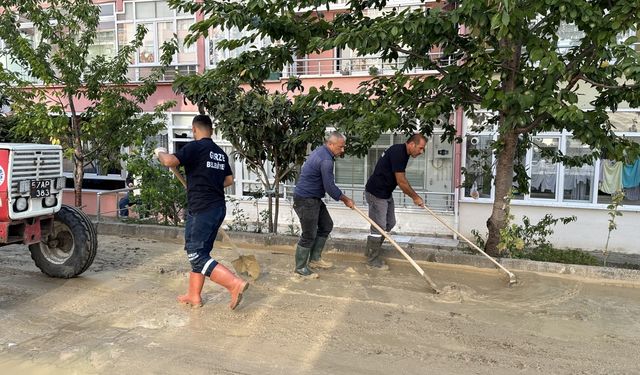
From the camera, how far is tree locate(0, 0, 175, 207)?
28.1 feet

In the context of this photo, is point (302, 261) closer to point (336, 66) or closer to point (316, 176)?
point (316, 176)

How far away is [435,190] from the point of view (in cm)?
1259

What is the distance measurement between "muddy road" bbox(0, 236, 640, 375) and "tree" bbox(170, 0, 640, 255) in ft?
5.57

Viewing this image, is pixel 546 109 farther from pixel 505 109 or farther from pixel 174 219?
pixel 174 219

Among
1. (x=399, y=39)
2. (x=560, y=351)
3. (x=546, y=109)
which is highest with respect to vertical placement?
(x=399, y=39)

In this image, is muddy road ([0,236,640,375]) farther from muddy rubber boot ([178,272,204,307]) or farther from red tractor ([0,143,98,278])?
red tractor ([0,143,98,278])

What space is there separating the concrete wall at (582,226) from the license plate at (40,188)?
881 cm

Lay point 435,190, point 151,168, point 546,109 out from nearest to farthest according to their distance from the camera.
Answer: point 546,109, point 151,168, point 435,190

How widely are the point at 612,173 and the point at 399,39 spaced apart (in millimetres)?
7739

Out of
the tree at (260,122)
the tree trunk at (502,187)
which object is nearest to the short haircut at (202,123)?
the tree at (260,122)

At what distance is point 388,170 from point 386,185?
0.19 m

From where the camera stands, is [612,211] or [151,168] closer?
[612,211]

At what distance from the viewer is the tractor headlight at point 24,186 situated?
513 cm

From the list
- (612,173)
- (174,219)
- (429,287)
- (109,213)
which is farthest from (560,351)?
(109,213)
